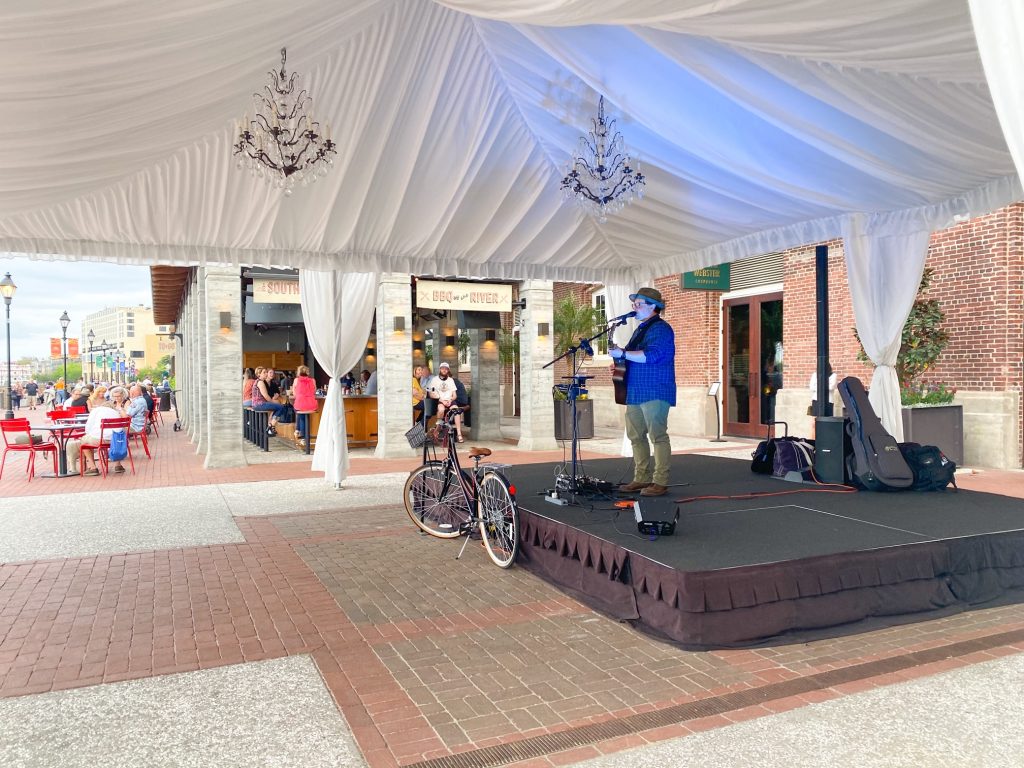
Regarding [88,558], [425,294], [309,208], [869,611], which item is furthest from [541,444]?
[869,611]

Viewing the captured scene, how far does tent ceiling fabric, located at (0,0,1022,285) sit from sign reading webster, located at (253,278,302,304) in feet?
16.3

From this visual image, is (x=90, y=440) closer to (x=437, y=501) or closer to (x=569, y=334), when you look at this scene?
(x=437, y=501)

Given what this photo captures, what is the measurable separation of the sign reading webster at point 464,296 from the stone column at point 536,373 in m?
0.46

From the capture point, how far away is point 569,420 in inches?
→ 538

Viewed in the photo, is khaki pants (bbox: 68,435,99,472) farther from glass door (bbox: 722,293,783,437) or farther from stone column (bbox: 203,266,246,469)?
glass door (bbox: 722,293,783,437)

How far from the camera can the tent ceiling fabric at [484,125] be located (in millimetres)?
3396

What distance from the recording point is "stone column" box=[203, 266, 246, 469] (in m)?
10.7

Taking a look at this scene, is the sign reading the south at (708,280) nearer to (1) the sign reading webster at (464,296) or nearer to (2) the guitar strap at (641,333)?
(1) the sign reading webster at (464,296)

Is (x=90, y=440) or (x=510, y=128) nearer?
(x=510, y=128)

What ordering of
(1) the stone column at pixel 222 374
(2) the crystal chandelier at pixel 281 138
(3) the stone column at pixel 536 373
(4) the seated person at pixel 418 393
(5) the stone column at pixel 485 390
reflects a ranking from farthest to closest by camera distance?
(5) the stone column at pixel 485 390 → (3) the stone column at pixel 536 373 → (4) the seated person at pixel 418 393 → (1) the stone column at pixel 222 374 → (2) the crystal chandelier at pixel 281 138

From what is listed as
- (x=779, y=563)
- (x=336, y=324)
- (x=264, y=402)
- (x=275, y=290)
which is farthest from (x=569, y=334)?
(x=779, y=563)

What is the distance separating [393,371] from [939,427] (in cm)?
804

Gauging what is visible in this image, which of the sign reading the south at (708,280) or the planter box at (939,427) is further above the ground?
the sign reading the south at (708,280)

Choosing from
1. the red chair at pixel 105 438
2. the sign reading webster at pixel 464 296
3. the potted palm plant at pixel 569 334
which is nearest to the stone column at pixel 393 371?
the sign reading webster at pixel 464 296
